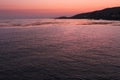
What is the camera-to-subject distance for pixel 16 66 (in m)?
22.9

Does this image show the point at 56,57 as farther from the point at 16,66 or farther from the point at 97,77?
the point at 97,77

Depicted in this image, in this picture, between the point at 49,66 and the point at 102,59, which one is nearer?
the point at 49,66

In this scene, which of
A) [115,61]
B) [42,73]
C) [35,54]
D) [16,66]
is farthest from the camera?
[35,54]

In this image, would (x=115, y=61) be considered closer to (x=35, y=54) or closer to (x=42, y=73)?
(x=42, y=73)

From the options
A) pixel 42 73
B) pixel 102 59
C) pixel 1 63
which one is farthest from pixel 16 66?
pixel 102 59

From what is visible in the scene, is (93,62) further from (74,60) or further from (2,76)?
(2,76)

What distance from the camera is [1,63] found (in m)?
24.3

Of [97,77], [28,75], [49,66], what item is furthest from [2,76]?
[97,77]

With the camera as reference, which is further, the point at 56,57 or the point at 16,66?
the point at 56,57

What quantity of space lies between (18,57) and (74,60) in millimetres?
8406

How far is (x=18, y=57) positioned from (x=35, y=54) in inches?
125

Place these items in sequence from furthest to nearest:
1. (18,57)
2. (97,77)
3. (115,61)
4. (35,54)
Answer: (35,54) → (18,57) → (115,61) → (97,77)

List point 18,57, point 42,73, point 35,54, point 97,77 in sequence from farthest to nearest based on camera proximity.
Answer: point 35,54
point 18,57
point 42,73
point 97,77

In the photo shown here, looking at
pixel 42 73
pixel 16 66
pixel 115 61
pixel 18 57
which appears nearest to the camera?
pixel 42 73
